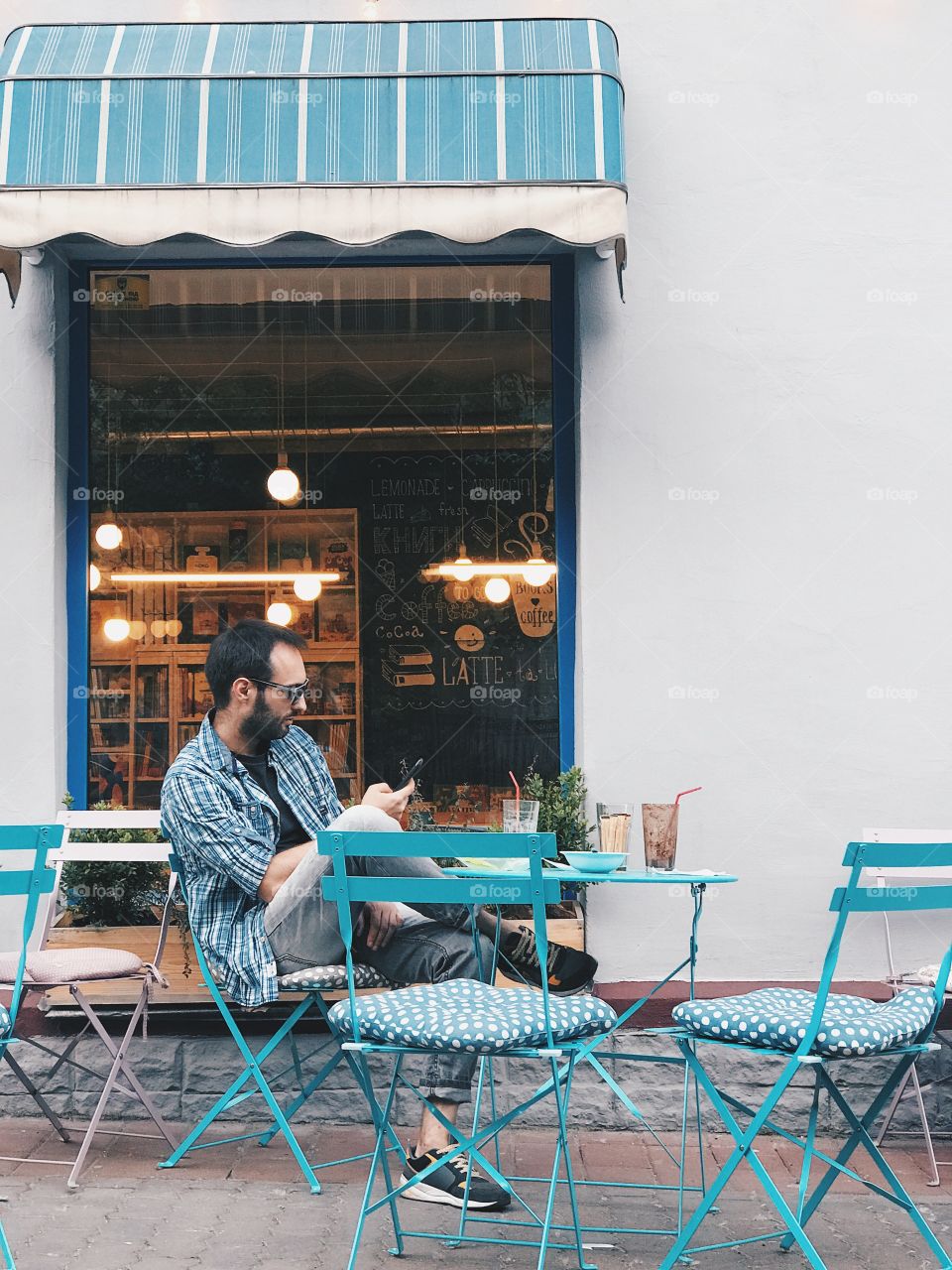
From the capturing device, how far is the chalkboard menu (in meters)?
5.97

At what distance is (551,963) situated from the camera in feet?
14.1

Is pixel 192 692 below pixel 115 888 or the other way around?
the other way around

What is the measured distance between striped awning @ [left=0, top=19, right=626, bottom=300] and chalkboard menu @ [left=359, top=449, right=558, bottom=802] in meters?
1.40

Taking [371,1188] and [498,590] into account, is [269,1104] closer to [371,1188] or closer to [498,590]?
[371,1188]

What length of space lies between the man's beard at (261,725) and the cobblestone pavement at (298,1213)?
1.39 meters

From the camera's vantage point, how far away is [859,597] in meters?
5.51

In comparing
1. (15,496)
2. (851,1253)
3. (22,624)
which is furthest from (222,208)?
(851,1253)

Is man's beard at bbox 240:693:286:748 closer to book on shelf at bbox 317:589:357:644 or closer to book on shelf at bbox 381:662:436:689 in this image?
book on shelf at bbox 381:662:436:689

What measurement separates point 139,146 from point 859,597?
3.24 metres

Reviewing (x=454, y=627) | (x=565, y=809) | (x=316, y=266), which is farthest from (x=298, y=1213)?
(x=316, y=266)

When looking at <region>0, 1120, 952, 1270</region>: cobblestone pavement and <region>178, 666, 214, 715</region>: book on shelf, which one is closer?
<region>0, 1120, 952, 1270</region>: cobblestone pavement

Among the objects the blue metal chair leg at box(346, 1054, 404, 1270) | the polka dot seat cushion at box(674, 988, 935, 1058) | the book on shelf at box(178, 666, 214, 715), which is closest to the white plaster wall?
the book on shelf at box(178, 666, 214, 715)

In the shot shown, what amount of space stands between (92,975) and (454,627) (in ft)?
8.30

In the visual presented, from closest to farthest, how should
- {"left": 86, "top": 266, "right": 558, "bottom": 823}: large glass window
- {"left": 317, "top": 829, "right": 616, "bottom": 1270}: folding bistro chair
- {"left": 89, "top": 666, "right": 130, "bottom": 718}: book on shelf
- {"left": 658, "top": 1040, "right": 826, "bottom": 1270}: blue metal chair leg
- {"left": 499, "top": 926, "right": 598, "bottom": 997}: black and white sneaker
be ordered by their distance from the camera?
1. {"left": 658, "top": 1040, "right": 826, "bottom": 1270}: blue metal chair leg
2. {"left": 317, "top": 829, "right": 616, "bottom": 1270}: folding bistro chair
3. {"left": 499, "top": 926, "right": 598, "bottom": 997}: black and white sneaker
4. {"left": 89, "top": 666, "right": 130, "bottom": 718}: book on shelf
5. {"left": 86, "top": 266, "right": 558, "bottom": 823}: large glass window
